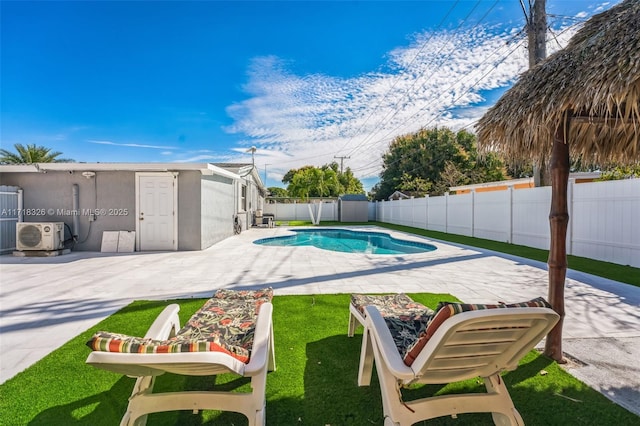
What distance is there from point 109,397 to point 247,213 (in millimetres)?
17136

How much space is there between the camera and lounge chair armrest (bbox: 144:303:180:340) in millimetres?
2543

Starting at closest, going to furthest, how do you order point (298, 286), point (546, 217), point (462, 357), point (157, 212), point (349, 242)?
point (462, 357) < point (298, 286) < point (546, 217) < point (157, 212) < point (349, 242)

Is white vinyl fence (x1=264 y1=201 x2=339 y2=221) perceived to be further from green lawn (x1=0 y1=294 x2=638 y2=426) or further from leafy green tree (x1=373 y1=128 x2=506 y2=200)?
green lawn (x1=0 y1=294 x2=638 y2=426)

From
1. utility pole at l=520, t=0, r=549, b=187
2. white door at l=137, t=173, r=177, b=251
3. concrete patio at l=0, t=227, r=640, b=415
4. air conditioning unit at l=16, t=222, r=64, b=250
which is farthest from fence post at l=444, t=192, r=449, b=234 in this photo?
air conditioning unit at l=16, t=222, r=64, b=250

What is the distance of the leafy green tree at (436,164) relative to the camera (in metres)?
30.0

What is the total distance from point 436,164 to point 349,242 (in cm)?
2098

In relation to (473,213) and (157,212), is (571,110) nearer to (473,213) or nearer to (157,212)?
(157,212)

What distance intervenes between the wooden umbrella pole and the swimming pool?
8012 millimetres

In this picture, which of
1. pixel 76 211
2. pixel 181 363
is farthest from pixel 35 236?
pixel 181 363

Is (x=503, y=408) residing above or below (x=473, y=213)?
below

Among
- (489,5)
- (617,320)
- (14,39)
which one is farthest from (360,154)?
(617,320)

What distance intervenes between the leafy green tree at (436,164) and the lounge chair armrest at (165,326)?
29372 millimetres

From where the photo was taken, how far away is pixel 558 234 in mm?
3533

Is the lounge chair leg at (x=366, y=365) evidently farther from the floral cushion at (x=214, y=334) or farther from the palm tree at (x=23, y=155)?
the palm tree at (x=23, y=155)
